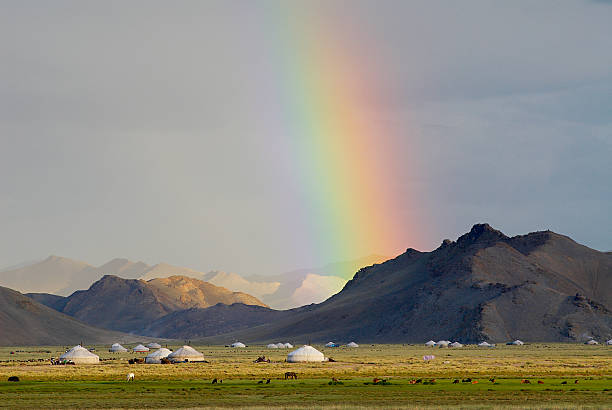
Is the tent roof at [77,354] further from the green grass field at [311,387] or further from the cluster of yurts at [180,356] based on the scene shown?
the green grass field at [311,387]

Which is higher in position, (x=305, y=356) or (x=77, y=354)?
(x=77, y=354)

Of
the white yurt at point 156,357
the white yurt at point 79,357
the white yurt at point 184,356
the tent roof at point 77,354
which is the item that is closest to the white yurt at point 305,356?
the white yurt at point 184,356

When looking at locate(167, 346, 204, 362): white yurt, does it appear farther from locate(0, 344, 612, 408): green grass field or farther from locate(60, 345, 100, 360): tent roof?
locate(60, 345, 100, 360): tent roof

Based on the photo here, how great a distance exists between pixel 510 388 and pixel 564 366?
1441 inches

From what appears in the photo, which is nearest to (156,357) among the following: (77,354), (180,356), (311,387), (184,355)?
(180,356)

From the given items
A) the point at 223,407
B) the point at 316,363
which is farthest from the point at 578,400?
the point at 316,363

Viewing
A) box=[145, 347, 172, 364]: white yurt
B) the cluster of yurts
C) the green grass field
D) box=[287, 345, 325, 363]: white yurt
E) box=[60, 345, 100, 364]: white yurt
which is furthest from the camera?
box=[60, 345, 100, 364]: white yurt

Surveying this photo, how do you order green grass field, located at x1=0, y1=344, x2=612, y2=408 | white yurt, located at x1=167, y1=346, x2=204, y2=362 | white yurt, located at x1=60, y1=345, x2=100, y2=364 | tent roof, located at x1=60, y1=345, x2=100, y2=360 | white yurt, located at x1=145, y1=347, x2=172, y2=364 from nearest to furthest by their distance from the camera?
A: green grass field, located at x1=0, y1=344, x2=612, y2=408, white yurt, located at x1=167, y1=346, x2=204, y2=362, white yurt, located at x1=145, y1=347, x2=172, y2=364, white yurt, located at x1=60, y1=345, x2=100, y2=364, tent roof, located at x1=60, y1=345, x2=100, y2=360

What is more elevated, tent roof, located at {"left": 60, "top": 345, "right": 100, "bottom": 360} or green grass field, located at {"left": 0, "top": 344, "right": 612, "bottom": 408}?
tent roof, located at {"left": 60, "top": 345, "right": 100, "bottom": 360}

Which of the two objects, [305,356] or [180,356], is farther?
[180,356]

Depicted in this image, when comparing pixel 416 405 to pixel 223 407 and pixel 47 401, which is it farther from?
pixel 47 401

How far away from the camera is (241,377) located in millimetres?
88438

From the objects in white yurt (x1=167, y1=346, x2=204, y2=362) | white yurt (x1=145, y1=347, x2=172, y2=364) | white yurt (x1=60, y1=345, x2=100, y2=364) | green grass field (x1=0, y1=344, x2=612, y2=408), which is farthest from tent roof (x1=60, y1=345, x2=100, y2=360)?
green grass field (x1=0, y1=344, x2=612, y2=408)

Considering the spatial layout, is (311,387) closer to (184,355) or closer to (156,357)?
(184,355)
